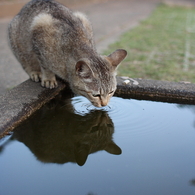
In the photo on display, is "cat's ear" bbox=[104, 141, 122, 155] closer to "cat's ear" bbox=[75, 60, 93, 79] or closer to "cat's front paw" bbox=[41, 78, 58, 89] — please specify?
"cat's ear" bbox=[75, 60, 93, 79]

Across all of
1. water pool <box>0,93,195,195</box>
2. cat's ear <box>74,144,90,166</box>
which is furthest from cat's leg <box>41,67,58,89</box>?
cat's ear <box>74,144,90,166</box>

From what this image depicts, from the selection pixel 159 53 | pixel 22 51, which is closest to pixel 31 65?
pixel 22 51

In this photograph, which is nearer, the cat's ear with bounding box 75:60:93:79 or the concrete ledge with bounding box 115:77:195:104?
the cat's ear with bounding box 75:60:93:79

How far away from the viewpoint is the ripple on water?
2.44 metres

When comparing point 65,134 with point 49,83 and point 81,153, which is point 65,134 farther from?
point 49,83

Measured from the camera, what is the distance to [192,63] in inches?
200

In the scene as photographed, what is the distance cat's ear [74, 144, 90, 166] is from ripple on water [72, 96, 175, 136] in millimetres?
368

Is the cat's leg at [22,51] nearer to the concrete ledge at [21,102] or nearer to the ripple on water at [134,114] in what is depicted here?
the concrete ledge at [21,102]

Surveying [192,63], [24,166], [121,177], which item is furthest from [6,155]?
[192,63]

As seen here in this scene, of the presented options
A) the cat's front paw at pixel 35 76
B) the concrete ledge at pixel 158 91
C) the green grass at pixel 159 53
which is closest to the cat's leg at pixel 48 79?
the cat's front paw at pixel 35 76

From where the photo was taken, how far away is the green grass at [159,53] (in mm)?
4465

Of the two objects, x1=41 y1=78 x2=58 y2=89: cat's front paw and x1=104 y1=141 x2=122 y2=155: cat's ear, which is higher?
x1=41 y1=78 x2=58 y2=89: cat's front paw

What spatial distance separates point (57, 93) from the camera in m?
3.09

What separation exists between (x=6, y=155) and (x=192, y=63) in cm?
399
